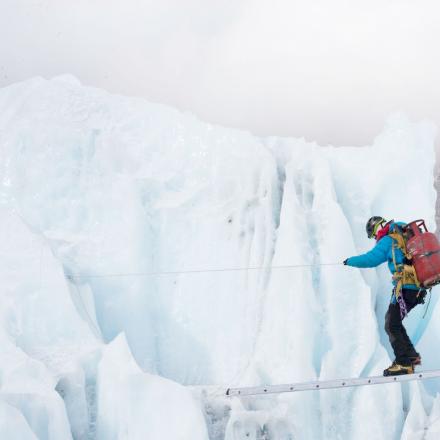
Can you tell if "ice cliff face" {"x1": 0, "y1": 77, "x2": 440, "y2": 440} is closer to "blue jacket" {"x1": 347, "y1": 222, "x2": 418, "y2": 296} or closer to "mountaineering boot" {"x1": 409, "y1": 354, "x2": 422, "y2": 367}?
"mountaineering boot" {"x1": 409, "y1": 354, "x2": 422, "y2": 367}

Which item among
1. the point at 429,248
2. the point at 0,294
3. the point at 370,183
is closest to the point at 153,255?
the point at 0,294

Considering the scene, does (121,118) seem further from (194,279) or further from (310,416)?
(310,416)

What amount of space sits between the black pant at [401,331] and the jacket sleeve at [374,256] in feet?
1.73

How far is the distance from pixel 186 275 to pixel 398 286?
4.91 metres

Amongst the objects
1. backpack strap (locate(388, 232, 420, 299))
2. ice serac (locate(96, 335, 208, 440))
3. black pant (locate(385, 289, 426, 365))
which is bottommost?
ice serac (locate(96, 335, 208, 440))

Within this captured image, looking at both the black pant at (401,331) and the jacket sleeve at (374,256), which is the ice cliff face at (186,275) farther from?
the jacket sleeve at (374,256)

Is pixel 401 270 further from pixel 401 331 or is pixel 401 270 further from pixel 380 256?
pixel 401 331

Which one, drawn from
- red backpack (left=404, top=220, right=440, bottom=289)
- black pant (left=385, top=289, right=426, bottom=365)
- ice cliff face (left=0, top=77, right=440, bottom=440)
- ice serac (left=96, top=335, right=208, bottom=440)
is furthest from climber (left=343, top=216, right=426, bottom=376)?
ice serac (left=96, top=335, right=208, bottom=440)

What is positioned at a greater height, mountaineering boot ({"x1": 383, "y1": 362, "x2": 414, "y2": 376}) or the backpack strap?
the backpack strap

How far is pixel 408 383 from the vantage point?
9719 mm

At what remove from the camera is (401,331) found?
7.64 meters

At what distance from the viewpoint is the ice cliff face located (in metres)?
8.77

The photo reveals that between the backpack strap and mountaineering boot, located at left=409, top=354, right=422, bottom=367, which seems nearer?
the backpack strap

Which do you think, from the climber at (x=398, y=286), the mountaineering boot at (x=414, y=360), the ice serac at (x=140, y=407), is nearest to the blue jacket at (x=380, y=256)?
the climber at (x=398, y=286)
